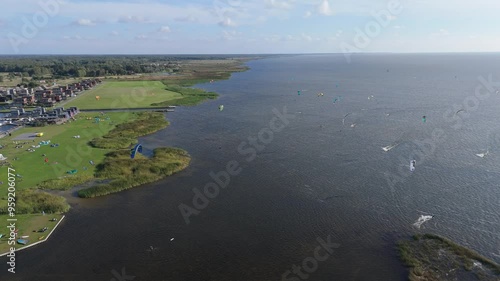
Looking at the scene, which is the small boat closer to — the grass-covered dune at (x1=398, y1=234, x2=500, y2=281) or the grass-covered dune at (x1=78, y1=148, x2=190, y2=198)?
the grass-covered dune at (x1=78, y1=148, x2=190, y2=198)

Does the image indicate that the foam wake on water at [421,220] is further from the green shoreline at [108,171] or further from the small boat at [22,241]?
the small boat at [22,241]

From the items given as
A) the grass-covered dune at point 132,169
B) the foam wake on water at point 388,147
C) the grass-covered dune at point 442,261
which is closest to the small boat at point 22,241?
the grass-covered dune at point 132,169

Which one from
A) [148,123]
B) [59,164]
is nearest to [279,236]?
[59,164]

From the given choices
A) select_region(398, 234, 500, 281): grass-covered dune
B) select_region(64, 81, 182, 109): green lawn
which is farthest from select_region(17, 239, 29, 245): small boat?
select_region(64, 81, 182, 109): green lawn

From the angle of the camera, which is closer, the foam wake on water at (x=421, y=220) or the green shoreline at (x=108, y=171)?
the foam wake on water at (x=421, y=220)

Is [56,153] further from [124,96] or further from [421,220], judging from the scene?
[124,96]

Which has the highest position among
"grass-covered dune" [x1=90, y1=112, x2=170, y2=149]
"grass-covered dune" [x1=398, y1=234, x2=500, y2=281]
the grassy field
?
"grass-covered dune" [x1=398, y1=234, x2=500, y2=281]

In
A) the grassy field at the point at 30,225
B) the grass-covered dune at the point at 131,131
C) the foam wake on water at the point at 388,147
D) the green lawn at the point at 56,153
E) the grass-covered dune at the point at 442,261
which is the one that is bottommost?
the grassy field at the point at 30,225
